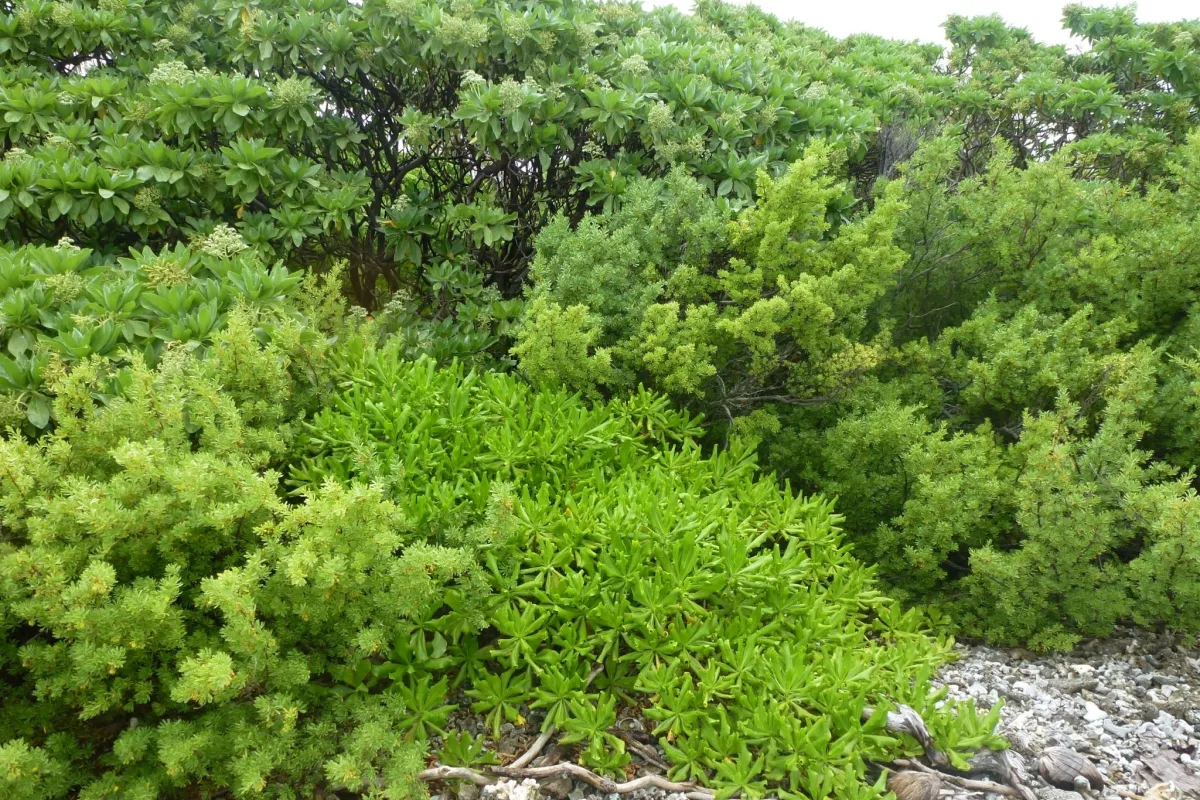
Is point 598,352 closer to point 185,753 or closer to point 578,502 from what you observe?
point 578,502

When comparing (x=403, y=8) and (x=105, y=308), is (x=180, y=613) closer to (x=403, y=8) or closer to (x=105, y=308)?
(x=105, y=308)

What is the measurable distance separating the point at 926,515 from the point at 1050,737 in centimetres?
103

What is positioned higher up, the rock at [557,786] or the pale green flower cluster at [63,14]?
the pale green flower cluster at [63,14]

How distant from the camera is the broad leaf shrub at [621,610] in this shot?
7.95 feet

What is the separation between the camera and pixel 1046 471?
3.28 meters

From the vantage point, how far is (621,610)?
260 cm

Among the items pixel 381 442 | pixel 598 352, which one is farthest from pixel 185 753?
pixel 598 352

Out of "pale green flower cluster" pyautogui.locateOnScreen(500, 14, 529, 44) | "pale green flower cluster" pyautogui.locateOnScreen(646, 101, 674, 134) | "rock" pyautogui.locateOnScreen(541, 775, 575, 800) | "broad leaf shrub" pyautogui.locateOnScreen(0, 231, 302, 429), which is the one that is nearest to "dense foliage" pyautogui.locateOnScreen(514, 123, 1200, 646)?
"pale green flower cluster" pyautogui.locateOnScreen(646, 101, 674, 134)

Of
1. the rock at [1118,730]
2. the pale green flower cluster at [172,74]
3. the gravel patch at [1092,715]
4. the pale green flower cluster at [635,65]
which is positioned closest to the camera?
the gravel patch at [1092,715]

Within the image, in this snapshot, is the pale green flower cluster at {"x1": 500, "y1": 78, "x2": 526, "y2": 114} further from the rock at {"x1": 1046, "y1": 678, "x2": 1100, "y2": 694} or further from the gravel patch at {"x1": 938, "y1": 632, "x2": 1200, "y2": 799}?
the rock at {"x1": 1046, "y1": 678, "x2": 1100, "y2": 694}

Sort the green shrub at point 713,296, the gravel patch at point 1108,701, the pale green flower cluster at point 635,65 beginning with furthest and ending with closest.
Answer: the pale green flower cluster at point 635,65, the green shrub at point 713,296, the gravel patch at point 1108,701

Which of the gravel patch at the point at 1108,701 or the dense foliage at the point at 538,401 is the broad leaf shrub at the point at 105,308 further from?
the gravel patch at the point at 1108,701

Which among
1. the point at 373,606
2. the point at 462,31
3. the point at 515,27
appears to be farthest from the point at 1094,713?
the point at 462,31

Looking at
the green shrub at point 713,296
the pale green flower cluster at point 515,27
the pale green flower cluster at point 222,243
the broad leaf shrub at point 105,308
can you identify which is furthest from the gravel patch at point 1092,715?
the pale green flower cluster at point 515,27
